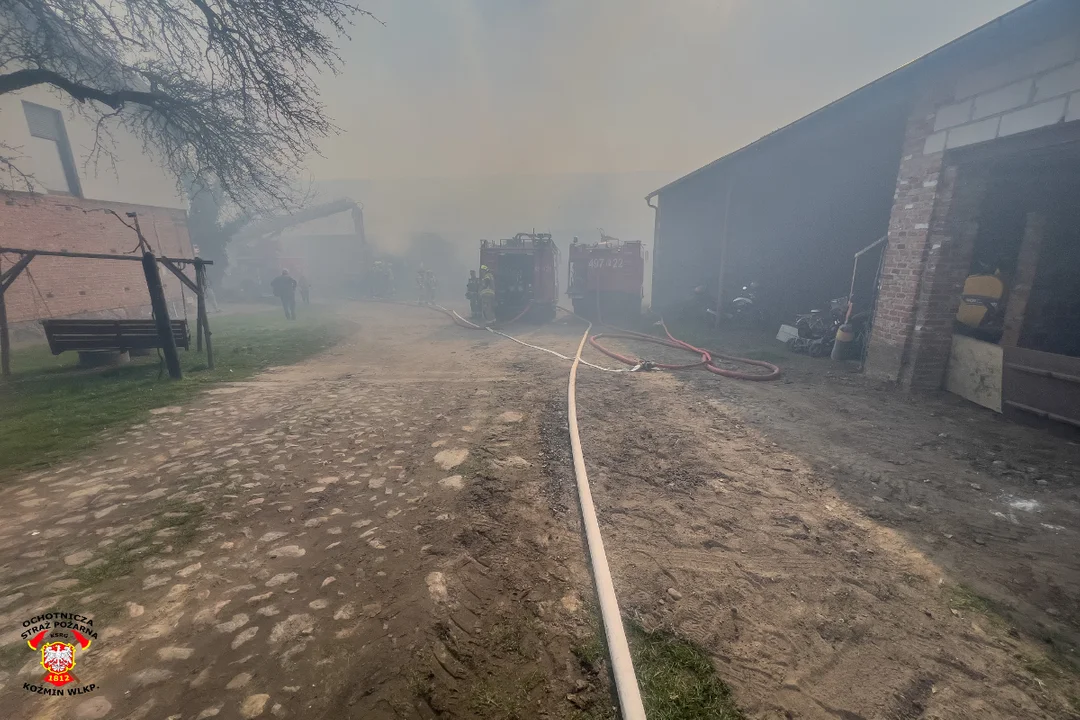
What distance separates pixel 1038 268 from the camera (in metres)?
4.85

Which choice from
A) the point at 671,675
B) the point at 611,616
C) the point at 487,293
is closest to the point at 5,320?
the point at 611,616

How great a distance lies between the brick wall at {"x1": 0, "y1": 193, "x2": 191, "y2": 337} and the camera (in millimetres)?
11195

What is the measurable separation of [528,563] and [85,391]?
24.8 feet

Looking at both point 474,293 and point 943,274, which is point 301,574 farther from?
point 474,293

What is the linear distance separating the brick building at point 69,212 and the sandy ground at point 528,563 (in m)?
8.87

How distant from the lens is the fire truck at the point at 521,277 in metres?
14.9

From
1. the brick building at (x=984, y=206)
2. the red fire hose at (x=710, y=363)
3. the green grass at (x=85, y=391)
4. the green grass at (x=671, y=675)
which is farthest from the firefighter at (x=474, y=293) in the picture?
the green grass at (x=671, y=675)

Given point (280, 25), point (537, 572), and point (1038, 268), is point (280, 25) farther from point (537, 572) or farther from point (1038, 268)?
point (1038, 268)

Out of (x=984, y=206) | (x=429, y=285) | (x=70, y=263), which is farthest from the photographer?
(x=429, y=285)

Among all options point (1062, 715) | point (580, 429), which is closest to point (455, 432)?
point (580, 429)

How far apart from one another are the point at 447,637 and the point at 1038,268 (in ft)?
23.9

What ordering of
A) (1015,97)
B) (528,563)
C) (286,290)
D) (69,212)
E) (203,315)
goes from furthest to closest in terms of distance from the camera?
(286,290) → (69,212) → (203,315) → (1015,97) → (528,563)

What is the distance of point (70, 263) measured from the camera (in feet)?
41.3

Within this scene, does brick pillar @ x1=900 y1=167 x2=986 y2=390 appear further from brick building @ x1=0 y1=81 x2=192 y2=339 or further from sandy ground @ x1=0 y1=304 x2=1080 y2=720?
brick building @ x1=0 y1=81 x2=192 y2=339
